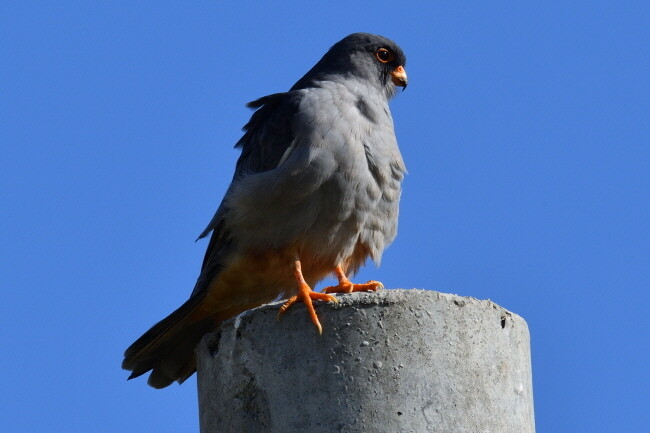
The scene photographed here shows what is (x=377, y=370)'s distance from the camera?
4031 mm

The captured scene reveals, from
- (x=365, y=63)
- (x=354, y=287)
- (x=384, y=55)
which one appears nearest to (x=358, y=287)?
(x=354, y=287)

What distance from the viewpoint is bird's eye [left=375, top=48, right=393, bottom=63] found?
6.98 m

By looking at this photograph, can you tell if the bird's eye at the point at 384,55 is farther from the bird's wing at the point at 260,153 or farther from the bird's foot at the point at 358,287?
the bird's foot at the point at 358,287

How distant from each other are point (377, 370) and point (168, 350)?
82.6 inches

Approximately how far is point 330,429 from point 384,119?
2.73 m

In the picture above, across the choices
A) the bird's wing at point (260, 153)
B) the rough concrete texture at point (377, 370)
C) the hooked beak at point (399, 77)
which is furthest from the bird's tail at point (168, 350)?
the hooked beak at point (399, 77)

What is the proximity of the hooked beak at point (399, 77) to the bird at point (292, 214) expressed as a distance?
Result: 72 centimetres

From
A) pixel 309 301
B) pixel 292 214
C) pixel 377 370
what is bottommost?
pixel 377 370

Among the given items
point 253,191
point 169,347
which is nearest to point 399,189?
point 253,191

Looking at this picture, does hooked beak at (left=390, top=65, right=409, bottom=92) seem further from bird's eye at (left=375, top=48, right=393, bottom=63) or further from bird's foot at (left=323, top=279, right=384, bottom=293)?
bird's foot at (left=323, top=279, right=384, bottom=293)

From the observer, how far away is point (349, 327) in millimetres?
4160

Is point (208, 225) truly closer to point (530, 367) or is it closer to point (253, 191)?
point (253, 191)

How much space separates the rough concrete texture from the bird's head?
262 centimetres

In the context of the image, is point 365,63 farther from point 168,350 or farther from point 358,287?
point 168,350
